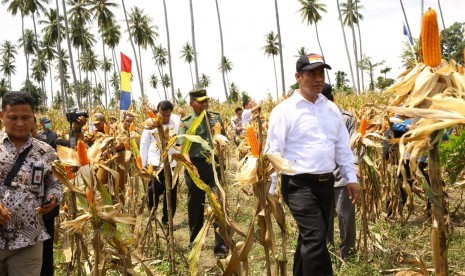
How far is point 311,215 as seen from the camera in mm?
2869

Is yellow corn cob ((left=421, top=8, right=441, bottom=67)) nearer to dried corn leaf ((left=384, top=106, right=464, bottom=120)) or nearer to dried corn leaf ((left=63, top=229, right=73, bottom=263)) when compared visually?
dried corn leaf ((left=384, top=106, right=464, bottom=120))

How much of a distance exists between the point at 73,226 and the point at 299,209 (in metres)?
1.47

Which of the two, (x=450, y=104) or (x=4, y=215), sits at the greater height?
(x=450, y=104)

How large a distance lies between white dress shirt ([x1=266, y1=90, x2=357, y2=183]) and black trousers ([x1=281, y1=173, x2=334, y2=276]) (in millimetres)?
92

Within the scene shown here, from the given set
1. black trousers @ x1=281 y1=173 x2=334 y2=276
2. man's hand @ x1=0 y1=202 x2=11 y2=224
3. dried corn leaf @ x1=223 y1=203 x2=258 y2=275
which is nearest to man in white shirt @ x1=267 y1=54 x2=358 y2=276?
black trousers @ x1=281 y1=173 x2=334 y2=276

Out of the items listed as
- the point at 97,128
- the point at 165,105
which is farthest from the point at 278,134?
the point at 97,128

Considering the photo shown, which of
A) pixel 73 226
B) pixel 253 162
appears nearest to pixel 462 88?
pixel 253 162

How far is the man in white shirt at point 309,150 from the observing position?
2.90 metres

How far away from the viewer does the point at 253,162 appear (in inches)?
92.0

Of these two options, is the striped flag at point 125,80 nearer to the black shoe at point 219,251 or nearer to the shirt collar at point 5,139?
the black shoe at point 219,251

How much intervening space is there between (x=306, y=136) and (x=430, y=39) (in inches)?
59.4

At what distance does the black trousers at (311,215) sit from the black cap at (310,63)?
2.52ft

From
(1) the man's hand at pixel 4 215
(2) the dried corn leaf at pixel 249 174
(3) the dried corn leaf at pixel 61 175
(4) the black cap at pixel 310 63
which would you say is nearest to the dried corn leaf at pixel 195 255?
(2) the dried corn leaf at pixel 249 174

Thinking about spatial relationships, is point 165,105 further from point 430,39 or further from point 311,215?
point 430,39
